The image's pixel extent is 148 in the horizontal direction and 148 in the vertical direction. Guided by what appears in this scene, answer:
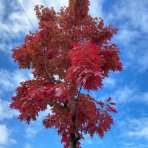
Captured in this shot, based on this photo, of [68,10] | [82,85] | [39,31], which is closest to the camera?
[82,85]

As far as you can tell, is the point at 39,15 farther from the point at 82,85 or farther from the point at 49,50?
the point at 82,85

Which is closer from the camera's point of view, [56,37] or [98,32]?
[56,37]

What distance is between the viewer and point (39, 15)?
15.5m

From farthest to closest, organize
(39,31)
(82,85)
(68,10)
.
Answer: (68,10) → (39,31) → (82,85)

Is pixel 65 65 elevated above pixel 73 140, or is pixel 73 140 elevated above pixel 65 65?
pixel 65 65

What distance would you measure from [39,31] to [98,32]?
321 centimetres

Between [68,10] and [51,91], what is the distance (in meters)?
6.12

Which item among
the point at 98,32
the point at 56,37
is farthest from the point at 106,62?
the point at 56,37

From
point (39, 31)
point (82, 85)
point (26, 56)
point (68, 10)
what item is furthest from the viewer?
point (68, 10)

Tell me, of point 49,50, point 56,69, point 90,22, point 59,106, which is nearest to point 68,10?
point 90,22

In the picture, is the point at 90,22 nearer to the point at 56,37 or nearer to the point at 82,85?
the point at 56,37

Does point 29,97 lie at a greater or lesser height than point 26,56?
lesser

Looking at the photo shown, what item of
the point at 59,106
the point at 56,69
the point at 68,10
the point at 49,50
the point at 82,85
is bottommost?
the point at 82,85

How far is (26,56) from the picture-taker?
533 inches
